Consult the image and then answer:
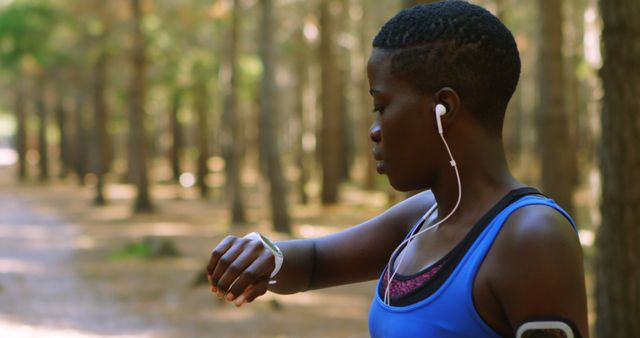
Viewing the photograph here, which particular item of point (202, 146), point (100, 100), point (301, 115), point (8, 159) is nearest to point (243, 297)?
point (301, 115)

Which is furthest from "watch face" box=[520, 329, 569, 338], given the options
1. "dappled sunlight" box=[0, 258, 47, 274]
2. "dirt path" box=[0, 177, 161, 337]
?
"dappled sunlight" box=[0, 258, 47, 274]

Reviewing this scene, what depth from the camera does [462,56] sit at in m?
1.94

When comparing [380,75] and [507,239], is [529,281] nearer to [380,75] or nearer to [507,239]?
[507,239]

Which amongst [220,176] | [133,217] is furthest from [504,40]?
[220,176]

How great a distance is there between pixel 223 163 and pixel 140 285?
15141 millimetres

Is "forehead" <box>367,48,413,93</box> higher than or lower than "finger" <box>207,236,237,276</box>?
higher

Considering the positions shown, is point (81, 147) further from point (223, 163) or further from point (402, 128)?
point (402, 128)

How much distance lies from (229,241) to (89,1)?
87.3 ft

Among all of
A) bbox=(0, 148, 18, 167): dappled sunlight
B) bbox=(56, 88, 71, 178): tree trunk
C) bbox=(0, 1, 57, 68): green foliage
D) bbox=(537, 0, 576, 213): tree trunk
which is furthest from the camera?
bbox=(0, 148, 18, 167): dappled sunlight

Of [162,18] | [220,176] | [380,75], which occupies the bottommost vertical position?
[220,176]

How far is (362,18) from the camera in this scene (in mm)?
27641

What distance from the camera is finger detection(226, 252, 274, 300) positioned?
2072 mm

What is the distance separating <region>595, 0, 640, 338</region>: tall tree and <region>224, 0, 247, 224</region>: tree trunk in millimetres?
15056

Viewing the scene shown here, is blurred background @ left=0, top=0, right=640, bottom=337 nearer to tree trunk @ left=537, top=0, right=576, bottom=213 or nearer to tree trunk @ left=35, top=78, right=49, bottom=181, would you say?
tree trunk @ left=537, top=0, right=576, bottom=213
